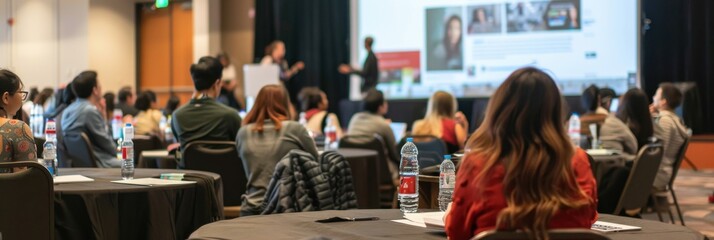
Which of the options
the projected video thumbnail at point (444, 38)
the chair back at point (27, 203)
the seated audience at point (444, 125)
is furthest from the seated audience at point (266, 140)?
the projected video thumbnail at point (444, 38)

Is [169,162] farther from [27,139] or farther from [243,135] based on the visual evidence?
[27,139]

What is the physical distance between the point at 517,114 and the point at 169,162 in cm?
408

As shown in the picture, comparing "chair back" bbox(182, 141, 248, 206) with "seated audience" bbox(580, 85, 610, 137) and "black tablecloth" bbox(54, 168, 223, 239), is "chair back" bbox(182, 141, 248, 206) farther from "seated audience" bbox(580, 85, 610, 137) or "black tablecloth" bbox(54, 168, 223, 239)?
"seated audience" bbox(580, 85, 610, 137)

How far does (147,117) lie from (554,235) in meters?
7.00

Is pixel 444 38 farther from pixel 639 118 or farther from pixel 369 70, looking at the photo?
pixel 639 118

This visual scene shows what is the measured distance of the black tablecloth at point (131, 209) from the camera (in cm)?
358

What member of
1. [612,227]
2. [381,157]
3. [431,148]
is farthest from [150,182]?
[381,157]

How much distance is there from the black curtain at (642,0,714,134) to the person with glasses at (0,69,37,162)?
8756mm

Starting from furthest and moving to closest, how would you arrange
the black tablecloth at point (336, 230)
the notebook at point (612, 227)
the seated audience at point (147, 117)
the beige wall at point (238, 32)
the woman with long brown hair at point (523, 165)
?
the beige wall at point (238, 32)
the seated audience at point (147, 117)
the notebook at point (612, 227)
the black tablecloth at point (336, 230)
the woman with long brown hair at point (523, 165)

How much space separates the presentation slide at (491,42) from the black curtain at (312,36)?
77 centimetres

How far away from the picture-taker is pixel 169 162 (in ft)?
19.2

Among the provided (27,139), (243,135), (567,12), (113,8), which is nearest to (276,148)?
(243,135)

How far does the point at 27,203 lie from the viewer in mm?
3307

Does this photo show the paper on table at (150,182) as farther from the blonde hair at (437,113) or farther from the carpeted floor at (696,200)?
the carpeted floor at (696,200)
